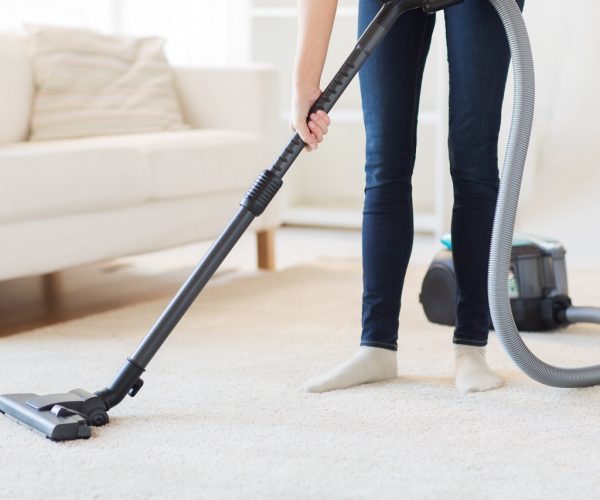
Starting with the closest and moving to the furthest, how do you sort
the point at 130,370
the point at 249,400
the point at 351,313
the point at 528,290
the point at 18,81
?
the point at 130,370 → the point at 249,400 → the point at 528,290 → the point at 351,313 → the point at 18,81

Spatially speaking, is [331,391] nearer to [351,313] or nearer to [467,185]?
[467,185]

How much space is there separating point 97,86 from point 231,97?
382 millimetres

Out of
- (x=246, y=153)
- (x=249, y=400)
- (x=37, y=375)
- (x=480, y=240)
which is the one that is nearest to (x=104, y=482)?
(x=249, y=400)

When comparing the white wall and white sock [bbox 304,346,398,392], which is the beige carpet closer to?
white sock [bbox 304,346,398,392]

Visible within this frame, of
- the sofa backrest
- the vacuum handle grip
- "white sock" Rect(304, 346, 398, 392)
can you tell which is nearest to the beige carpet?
"white sock" Rect(304, 346, 398, 392)

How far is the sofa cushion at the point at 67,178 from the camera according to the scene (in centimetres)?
222

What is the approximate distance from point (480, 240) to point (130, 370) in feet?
1.99

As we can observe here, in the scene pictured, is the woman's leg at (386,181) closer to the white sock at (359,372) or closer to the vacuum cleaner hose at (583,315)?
the white sock at (359,372)

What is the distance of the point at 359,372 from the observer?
1.76m

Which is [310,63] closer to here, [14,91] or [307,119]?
[307,119]

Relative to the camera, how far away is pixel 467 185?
1743 mm

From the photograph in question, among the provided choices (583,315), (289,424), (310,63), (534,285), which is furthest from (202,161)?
(289,424)

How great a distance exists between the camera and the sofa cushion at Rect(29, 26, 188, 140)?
286cm

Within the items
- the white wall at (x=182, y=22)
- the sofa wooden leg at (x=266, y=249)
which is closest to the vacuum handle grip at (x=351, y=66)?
the sofa wooden leg at (x=266, y=249)
